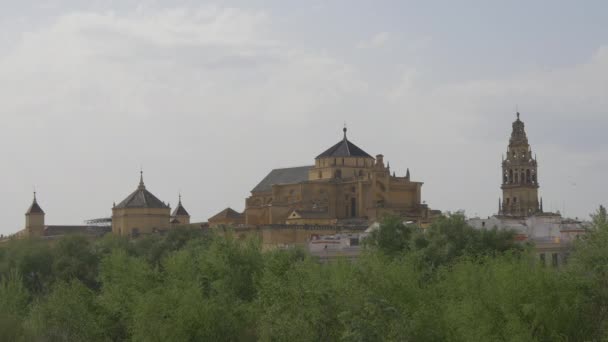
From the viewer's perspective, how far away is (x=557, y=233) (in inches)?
3125

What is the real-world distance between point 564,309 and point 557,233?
1594 inches

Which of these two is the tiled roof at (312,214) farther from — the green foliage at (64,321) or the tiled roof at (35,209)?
the green foliage at (64,321)

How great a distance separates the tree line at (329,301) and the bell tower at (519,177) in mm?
56849

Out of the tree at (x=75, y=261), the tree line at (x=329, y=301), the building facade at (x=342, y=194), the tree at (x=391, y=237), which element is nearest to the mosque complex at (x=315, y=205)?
the building facade at (x=342, y=194)

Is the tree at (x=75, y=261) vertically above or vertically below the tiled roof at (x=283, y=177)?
below

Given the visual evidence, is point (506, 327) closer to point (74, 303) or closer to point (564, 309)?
point (564, 309)

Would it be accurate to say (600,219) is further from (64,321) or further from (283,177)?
(283,177)

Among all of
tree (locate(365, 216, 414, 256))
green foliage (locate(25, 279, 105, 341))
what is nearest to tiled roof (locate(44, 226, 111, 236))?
tree (locate(365, 216, 414, 256))

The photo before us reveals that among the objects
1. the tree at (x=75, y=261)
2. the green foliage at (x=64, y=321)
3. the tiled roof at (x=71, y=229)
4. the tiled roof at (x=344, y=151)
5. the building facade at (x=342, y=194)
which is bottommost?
the green foliage at (x=64, y=321)

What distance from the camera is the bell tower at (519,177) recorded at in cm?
12025

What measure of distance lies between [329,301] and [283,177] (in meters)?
71.1

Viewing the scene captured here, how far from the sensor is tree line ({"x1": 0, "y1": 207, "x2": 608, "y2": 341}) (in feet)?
128

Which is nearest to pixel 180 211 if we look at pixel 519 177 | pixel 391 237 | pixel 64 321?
pixel 519 177

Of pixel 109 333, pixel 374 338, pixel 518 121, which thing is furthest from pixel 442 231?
pixel 518 121
